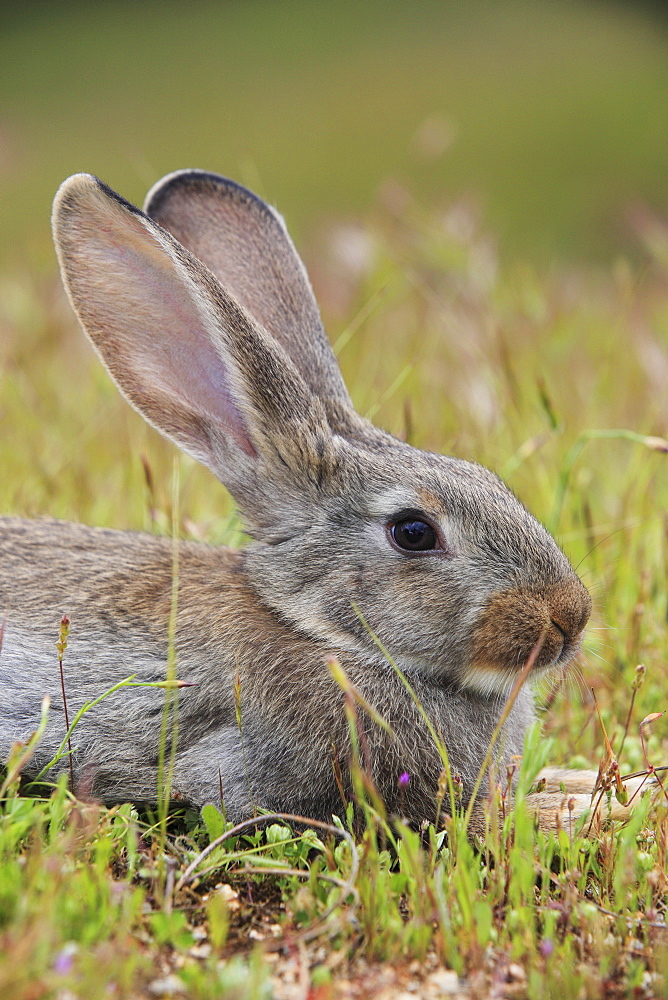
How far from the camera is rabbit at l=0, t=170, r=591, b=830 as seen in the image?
327 cm

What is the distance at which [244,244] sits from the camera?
440 centimetres

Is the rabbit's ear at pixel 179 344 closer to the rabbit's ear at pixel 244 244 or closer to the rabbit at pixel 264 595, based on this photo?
the rabbit at pixel 264 595

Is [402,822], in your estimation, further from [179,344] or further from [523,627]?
[179,344]

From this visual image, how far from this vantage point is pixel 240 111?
39.6 m

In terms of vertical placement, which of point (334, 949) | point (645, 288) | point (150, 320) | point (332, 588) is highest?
point (645, 288)

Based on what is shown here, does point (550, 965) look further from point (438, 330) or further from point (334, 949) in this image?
point (438, 330)

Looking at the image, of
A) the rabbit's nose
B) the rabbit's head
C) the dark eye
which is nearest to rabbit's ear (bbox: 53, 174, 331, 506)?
the rabbit's head

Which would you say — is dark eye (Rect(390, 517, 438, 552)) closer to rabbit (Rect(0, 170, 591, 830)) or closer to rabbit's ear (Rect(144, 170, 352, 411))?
rabbit (Rect(0, 170, 591, 830))

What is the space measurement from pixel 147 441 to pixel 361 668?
306 cm

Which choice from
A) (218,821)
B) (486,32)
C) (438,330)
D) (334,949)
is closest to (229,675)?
(218,821)

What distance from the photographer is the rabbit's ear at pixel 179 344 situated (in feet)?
11.3

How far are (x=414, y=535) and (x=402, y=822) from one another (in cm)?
115

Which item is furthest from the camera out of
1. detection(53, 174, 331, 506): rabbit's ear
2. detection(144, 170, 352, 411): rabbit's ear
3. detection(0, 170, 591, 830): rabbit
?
detection(144, 170, 352, 411): rabbit's ear

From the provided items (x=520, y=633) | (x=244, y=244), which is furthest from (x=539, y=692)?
(x=244, y=244)
